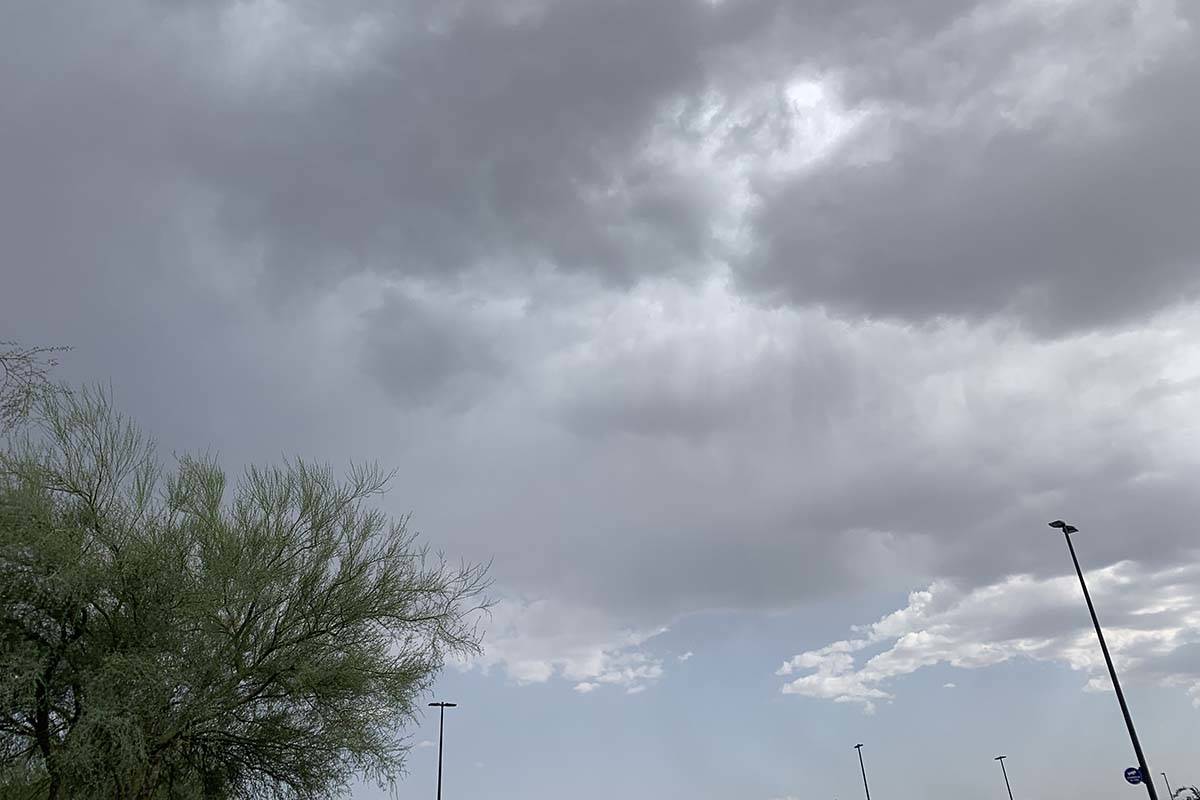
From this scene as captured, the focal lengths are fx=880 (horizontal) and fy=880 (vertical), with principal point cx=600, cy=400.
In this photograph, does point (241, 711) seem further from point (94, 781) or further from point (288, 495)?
point (288, 495)

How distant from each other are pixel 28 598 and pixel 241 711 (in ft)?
18.0

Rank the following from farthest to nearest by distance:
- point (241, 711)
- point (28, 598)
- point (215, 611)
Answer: point (241, 711) < point (215, 611) < point (28, 598)

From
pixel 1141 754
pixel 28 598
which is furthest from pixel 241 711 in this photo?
pixel 1141 754

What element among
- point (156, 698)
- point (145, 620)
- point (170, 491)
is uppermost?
point (170, 491)

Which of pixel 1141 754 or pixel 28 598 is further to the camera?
pixel 1141 754

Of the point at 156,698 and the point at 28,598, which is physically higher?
the point at 28,598

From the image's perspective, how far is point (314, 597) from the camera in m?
22.3

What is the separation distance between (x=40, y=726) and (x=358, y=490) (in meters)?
8.96

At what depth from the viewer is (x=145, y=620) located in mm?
19922

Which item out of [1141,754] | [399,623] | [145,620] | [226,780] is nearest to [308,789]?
[226,780]

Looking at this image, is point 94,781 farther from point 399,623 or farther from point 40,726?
point 399,623

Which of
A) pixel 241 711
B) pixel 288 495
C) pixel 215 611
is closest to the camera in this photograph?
pixel 215 611

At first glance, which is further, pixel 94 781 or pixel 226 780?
pixel 226 780

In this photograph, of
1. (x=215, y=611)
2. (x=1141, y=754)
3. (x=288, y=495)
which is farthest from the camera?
(x=1141, y=754)
